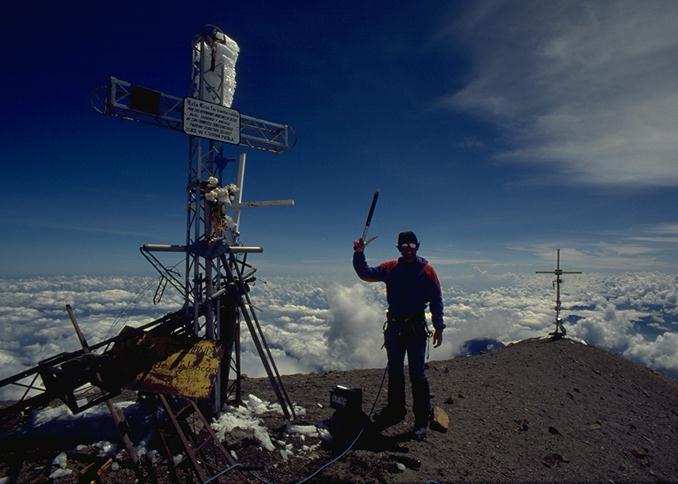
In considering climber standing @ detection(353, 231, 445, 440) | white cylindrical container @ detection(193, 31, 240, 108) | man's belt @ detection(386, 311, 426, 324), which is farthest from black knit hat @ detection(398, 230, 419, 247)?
white cylindrical container @ detection(193, 31, 240, 108)

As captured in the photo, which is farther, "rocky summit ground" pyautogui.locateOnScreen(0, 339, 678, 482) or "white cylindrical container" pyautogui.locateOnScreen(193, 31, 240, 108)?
"white cylindrical container" pyautogui.locateOnScreen(193, 31, 240, 108)

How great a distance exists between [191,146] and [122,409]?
6.26 m

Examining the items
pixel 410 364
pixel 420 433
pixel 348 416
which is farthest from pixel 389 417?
pixel 410 364

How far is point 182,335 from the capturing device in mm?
7820

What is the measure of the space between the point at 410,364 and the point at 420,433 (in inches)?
51.0

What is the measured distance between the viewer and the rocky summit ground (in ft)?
18.2

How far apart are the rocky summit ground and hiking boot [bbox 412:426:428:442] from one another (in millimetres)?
97

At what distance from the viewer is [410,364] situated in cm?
696

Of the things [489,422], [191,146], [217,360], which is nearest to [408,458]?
[489,422]

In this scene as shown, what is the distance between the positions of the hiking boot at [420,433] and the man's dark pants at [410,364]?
0.08 meters

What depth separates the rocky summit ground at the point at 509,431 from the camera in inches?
218

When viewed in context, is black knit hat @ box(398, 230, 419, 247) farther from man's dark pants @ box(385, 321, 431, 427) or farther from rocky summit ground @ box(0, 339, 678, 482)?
rocky summit ground @ box(0, 339, 678, 482)

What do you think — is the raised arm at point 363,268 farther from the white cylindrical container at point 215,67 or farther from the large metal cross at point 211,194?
the white cylindrical container at point 215,67

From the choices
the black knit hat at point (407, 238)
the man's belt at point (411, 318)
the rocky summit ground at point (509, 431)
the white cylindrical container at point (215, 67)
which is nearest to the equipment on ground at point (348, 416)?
the rocky summit ground at point (509, 431)
